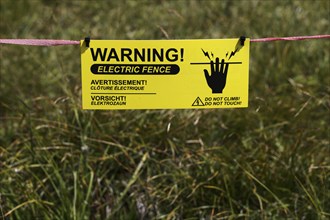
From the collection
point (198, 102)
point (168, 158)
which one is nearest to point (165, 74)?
point (198, 102)

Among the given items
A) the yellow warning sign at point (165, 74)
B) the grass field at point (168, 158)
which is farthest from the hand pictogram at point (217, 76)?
the grass field at point (168, 158)

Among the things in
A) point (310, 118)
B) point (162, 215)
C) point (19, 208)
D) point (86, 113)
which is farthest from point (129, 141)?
point (310, 118)

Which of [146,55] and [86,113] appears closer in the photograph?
[146,55]

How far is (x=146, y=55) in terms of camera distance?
6.16 feet

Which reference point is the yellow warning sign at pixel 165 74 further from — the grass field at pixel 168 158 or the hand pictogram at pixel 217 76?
the grass field at pixel 168 158

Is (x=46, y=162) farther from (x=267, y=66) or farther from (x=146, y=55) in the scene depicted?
(x=267, y=66)

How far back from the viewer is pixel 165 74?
6.25 feet

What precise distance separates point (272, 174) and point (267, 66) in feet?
3.13

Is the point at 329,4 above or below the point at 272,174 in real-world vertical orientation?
above

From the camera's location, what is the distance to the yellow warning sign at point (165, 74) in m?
1.87

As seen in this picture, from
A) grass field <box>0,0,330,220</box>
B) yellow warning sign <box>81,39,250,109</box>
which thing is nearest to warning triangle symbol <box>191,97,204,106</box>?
yellow warning sign <box>81,39,250,109</box>

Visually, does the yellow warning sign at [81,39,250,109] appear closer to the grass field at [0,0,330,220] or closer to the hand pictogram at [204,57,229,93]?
the hand pictogram at [204,57,229,93]

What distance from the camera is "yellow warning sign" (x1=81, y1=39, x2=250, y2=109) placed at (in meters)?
1.87

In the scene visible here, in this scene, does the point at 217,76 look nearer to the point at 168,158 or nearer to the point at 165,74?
the point at 165,74
